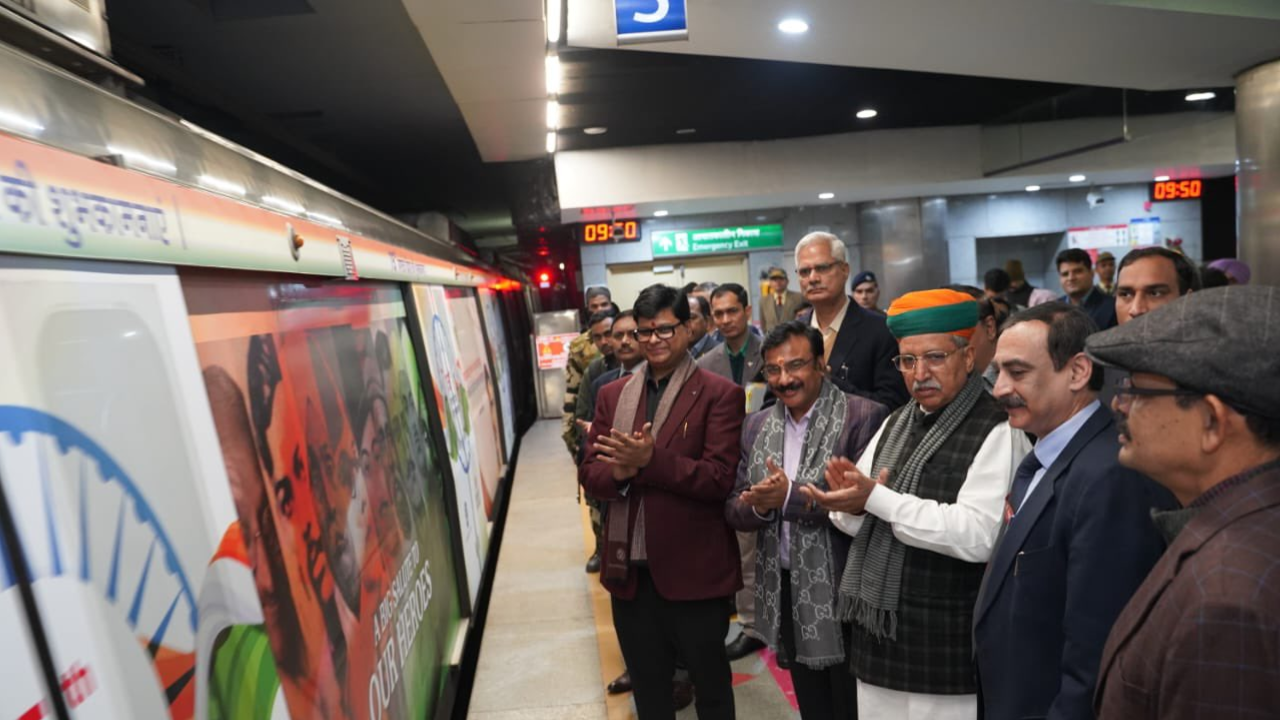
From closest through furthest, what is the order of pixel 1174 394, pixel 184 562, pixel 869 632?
pixel 1174 394 < pixel 184 562 < pixel 869 632

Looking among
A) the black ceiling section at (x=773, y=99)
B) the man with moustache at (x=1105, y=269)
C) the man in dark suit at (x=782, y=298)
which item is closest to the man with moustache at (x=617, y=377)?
the black ceiling section at (x=773, y=99)

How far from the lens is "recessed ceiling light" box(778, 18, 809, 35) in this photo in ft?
17.0

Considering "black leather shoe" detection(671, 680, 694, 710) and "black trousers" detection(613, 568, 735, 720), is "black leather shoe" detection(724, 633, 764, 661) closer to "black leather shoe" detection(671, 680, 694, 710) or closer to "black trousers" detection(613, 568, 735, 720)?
"black leather shoe" detection(671, 680, 694, 710)

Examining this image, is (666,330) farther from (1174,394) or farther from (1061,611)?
(1174,394)

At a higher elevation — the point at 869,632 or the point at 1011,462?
the point at 1011,462

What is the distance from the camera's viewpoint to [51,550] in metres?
1.09

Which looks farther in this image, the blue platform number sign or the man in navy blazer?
the blue platform number sign

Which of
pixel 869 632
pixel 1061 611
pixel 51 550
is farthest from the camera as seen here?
pixel 869 632

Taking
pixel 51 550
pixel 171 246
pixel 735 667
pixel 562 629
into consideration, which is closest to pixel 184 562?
pixel 51 550

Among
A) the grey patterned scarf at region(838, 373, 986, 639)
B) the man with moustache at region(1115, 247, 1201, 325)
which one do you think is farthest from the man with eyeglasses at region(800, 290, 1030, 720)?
the man with moustache at region(1115, 247, 1201, 325)

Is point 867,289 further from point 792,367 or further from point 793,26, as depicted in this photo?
point 792,367

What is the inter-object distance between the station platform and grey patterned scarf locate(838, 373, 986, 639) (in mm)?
1396

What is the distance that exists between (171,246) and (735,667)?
3215 millimetres

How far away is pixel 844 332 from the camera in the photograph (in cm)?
337
